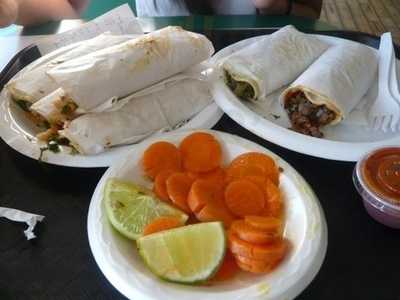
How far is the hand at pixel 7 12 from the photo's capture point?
4.37ft

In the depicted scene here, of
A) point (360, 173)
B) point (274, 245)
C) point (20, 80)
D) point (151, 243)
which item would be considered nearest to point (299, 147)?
point (360, 173)

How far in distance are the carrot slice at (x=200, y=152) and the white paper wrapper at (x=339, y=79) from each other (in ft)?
1.15

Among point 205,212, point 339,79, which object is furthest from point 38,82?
point 339,79

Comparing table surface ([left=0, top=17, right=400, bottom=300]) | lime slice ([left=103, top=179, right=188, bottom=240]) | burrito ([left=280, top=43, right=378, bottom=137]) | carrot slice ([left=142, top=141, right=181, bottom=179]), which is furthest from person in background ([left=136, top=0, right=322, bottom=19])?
lime slice ([left=103, top=179, right=188, bottom=240])

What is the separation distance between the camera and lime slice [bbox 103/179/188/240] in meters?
0.72

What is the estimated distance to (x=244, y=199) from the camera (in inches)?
30.0

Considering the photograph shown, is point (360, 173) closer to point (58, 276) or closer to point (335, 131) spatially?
point (335, 131)

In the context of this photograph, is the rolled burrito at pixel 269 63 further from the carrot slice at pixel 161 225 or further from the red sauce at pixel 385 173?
the carrot slice at pixel 161 225

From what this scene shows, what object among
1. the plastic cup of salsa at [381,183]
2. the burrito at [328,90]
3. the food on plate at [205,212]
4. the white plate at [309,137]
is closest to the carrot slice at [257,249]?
the food on plate at [205,212]

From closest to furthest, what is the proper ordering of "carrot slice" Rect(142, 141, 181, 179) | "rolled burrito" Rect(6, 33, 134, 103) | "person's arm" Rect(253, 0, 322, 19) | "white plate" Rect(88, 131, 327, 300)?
"white plate" Rect(88, 131, 327, 300) < "carrot slice" Rect(142, 141, 181, 179) < "rolled burrito" Rect(6, 33, 134, 103) < "person's arm" Rect(253, 0, 322, 19)

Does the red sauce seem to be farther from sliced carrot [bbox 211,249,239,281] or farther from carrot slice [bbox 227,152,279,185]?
sliced carrot [bbox 211,249,239,281]

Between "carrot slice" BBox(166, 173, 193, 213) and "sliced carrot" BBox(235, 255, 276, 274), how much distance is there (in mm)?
156

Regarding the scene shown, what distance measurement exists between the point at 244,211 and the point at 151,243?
0.19 meters

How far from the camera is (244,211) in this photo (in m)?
0.76
